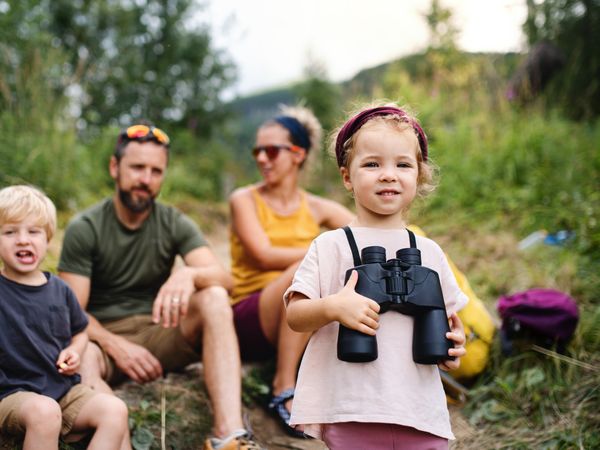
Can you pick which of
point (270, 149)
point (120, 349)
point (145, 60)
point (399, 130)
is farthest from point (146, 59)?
point (399, 130)

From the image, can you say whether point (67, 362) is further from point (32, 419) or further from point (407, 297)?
point (407, 297)

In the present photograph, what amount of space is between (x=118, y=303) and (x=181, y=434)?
2.60 feet

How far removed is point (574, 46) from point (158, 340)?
24.2ft

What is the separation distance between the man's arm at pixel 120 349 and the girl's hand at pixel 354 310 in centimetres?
151

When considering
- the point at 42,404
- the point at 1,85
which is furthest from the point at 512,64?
the point at 42,404

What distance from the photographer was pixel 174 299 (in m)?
2.47

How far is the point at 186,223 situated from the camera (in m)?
3.02

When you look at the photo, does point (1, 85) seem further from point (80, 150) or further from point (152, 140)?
point (152, 140)

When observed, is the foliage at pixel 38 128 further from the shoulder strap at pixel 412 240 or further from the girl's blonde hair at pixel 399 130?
the shoulder strap at pixel 412 240

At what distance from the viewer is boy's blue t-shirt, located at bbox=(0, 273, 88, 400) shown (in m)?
1.96

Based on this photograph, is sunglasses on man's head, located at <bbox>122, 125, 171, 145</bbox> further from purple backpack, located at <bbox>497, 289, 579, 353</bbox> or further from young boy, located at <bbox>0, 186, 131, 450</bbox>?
purple backpack, located at <bbox>497, 289, 579, 353</bbox>

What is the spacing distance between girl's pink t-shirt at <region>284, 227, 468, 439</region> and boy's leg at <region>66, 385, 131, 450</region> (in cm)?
82

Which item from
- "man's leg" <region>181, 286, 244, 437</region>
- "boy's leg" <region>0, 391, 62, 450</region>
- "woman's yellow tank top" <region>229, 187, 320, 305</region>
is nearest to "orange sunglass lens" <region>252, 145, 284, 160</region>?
"woman's yellow tank top" <region>229, 187, 320, 305</region>

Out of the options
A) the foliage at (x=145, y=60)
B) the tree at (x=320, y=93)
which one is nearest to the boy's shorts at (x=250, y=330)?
the foliage at (x=145, y=60)
